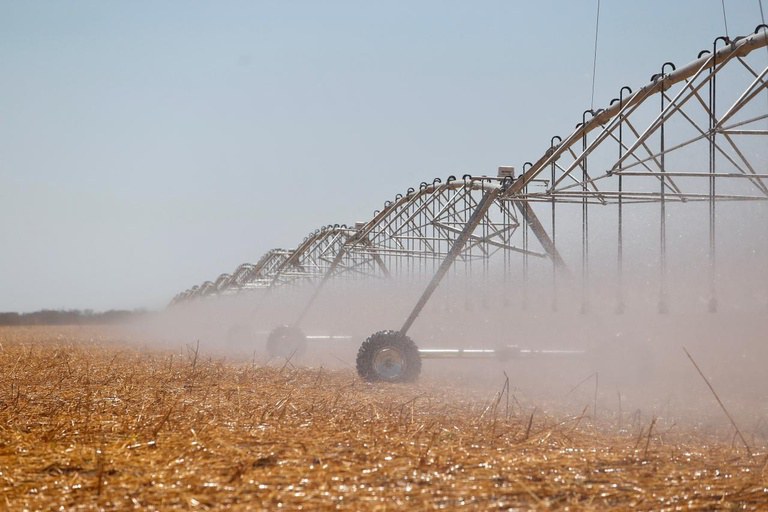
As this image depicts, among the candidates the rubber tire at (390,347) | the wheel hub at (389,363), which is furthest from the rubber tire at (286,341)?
the wheel hub at (389,363)

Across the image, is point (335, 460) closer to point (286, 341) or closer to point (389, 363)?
point (389, 363)

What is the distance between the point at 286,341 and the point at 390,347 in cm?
933

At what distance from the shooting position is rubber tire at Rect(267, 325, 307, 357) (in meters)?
23.5

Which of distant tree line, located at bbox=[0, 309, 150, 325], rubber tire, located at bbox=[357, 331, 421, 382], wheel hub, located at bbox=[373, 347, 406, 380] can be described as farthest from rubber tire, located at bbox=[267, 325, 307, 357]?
distant tree line, located at bbox=[0, 309, 150, 325]

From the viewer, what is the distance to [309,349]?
26500 millimetres

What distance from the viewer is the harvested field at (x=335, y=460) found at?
4.21 meters

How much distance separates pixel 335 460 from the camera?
16.0ft

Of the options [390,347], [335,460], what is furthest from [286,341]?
[335,460]

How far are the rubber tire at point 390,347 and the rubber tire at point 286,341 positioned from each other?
29.2ft

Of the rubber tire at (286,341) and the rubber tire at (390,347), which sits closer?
the rubber tire at (390,347)

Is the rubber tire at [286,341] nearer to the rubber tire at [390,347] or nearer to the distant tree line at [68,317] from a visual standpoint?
the rubber tire at [390,347]

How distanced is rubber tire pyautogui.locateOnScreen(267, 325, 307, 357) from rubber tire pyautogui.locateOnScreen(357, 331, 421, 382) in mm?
8901

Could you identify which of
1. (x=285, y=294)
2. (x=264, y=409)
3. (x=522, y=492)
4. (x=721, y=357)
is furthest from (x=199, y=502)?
(x=285, y=294)

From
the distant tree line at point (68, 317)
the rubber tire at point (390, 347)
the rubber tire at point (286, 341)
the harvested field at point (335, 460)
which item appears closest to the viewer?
the harvested field at point (335, 460)
